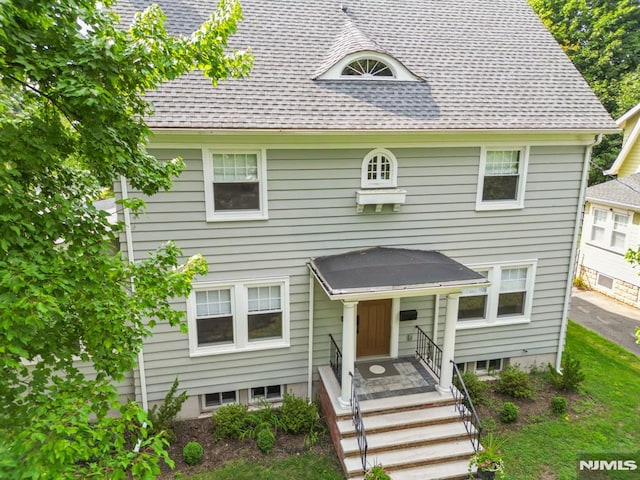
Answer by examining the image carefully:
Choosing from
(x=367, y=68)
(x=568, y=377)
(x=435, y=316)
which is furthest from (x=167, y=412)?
(x=568, y=377)

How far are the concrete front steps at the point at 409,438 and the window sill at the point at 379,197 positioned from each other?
4.04 m

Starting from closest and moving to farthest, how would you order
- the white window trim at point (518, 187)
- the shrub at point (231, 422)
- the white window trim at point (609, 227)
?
1. the shrub at point (231, 422)
2. the white window trim at point (518, 187)
3. the white window trim at point (609, 227)

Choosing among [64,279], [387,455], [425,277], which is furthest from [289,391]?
[64,279]

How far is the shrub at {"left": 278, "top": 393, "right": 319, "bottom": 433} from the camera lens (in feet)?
27.7

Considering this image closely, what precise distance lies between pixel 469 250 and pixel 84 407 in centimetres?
848

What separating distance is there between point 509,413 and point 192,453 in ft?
21.8

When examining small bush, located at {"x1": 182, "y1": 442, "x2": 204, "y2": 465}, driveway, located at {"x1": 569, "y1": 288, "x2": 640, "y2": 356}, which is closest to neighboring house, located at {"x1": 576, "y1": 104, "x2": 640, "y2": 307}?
driveway, located at {"x1": 569, "y1": 288, "x2": 640, "y2": 356}

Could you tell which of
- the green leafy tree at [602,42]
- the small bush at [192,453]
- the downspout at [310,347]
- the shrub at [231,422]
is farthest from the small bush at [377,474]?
the green leafy tree at [602,42]

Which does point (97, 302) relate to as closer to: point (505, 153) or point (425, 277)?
point (425, 277)

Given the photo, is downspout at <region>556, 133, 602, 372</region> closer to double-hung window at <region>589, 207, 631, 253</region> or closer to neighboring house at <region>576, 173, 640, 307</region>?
neighboring house at <region>576, 173, 640, 307</region>

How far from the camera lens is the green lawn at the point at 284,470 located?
290 inches

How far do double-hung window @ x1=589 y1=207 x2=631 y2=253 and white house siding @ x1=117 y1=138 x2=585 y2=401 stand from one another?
800 centimetres

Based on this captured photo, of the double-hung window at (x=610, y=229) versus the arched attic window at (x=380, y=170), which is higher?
the arched attic window at (x=380, y=170)

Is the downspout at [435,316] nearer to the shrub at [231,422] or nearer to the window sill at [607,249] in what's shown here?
the shrub at [231,422]
